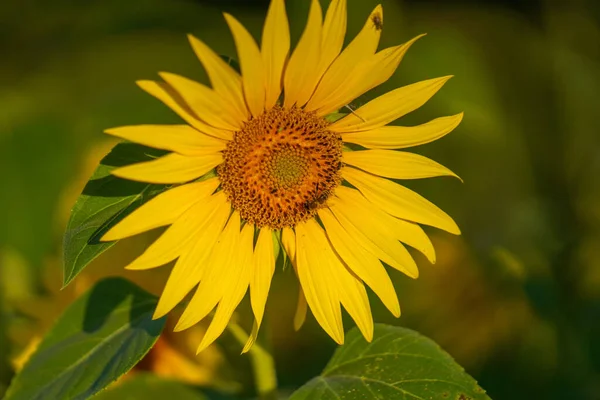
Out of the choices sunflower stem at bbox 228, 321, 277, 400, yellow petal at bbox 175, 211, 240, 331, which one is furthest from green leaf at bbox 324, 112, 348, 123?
sunflower stem at bbox 228, 321, 277, 400

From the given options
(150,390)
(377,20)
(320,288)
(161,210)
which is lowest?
(150,390)

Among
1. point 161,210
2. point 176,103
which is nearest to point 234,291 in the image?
Result: point 161,210

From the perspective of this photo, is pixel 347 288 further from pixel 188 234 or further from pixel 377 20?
pixel 377 20

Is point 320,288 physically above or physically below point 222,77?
below

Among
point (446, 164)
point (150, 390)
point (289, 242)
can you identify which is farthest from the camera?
point (446, 164)

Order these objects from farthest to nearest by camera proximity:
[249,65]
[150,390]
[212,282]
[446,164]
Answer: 1. [446,164]
2. [150,390]
3. [212,282]
4. [249,65]

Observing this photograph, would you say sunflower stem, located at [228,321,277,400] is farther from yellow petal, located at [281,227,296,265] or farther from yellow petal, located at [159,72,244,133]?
yellow petal, located at [159,72,244,133]
